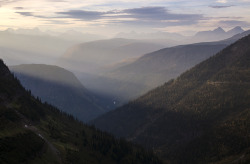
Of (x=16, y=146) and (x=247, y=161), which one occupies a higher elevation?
(x=16, y=146)

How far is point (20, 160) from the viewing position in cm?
13375

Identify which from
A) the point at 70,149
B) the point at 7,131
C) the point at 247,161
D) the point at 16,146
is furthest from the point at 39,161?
the point at 247,161

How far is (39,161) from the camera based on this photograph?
148 metres

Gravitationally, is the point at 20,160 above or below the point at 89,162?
above

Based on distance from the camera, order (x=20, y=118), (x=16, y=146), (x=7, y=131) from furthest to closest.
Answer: (x=20, y=118) < (x=7, y=131) < (x=16, y=146)

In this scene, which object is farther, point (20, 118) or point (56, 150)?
point (20, 118)

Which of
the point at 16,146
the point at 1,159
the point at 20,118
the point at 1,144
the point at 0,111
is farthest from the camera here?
the point at 20,118

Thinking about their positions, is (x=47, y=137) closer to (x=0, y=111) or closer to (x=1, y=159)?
(x=0, y=111)

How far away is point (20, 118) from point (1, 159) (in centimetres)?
7444

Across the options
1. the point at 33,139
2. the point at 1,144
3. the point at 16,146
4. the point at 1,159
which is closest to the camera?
the point at 1,159

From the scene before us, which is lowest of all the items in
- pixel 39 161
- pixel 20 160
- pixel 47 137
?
pixel 47 137

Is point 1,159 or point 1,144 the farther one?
point 1,144

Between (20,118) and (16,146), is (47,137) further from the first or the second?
(16,146)

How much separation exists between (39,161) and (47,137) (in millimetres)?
49941
